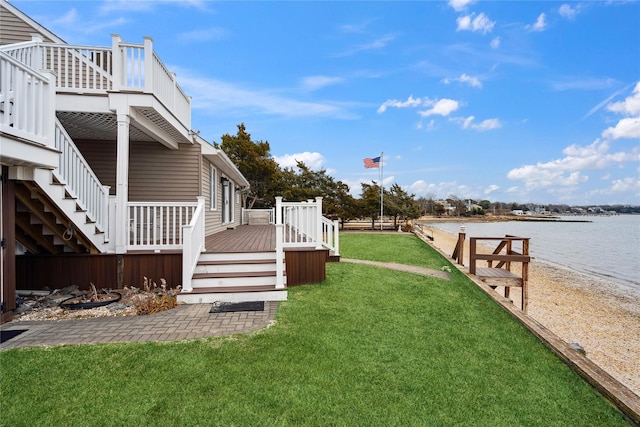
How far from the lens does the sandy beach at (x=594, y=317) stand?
5.91 m

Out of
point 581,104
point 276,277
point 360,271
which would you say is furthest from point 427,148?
point 276,277

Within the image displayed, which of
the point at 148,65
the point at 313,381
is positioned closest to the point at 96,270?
the point at 148,65

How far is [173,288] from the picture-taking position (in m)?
5.84

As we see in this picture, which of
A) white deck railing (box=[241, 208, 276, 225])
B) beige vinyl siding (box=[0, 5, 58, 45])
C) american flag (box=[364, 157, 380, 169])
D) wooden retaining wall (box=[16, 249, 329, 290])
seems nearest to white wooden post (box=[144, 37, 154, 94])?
wooden retaining wall (box=[16, 249, 329, 290])

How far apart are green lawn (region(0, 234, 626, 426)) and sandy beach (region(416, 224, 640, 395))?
306 centimetres

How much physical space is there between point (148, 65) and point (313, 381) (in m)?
6.12

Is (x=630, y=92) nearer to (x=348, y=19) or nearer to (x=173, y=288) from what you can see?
(x=348, y=19)

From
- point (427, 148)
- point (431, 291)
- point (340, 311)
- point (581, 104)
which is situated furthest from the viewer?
point (427, 148)

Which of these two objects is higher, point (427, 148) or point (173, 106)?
point (427, 148)

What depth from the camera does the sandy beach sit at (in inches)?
233

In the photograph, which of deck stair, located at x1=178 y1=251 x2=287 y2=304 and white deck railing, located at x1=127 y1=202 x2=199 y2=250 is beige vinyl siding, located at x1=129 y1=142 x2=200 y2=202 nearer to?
white deck railing, located at x1=127 y1=202 x2=199 y2=250

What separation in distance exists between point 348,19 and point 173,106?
336 inches

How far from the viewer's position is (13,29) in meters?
7.13

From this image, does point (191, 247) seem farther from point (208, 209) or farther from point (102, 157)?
point (102, 157)
